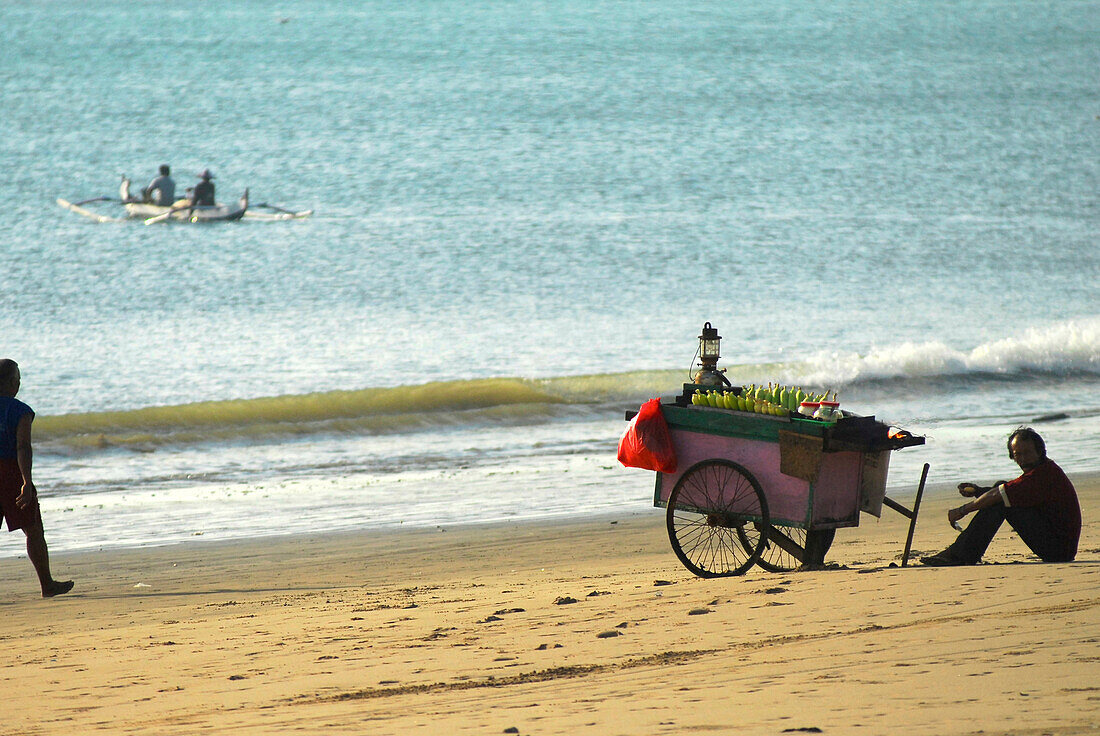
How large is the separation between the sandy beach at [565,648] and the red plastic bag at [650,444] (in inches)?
25.3

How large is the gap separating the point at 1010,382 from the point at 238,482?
1078 centimetres

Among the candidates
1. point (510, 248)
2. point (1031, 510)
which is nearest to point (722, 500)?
point (1031, 510)

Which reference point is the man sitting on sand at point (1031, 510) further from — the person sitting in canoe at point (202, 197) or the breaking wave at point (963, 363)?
the person sitting in canoe at point (202, 197)

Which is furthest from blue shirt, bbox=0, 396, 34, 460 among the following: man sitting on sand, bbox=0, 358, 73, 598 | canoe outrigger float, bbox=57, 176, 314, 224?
canoe outrigger float, bbox=57, 176, 314, 224

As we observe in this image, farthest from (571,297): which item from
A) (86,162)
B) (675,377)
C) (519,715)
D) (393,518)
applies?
(86,162)

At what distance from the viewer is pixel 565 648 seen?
5.07 meters

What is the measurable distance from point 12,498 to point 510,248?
25.1 metres

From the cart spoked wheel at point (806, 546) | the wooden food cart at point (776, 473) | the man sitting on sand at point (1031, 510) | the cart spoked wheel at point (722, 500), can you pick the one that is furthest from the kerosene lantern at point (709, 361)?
the man sitting on sand at point (1031, 510)

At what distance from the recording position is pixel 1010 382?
16.5 metres

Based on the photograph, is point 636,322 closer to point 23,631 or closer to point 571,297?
point 571,297

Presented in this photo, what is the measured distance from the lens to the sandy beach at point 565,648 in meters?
4.15

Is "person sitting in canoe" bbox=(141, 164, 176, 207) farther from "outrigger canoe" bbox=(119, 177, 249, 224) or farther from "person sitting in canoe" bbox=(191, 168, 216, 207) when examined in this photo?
→ "person sitting in canoe" bbox=(191, 168, 216, 207)

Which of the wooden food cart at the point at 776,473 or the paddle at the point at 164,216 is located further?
the paddle at the point at 164,216

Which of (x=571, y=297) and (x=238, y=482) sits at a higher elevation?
(x=571, y=297)
